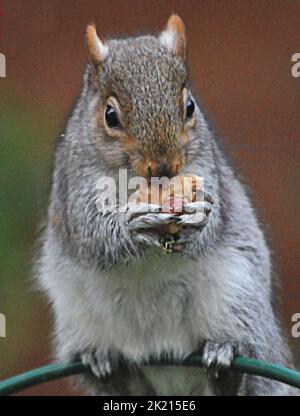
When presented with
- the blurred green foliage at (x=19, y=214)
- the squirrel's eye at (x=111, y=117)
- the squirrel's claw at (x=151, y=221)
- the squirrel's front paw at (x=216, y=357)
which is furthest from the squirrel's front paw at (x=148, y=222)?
the blurred green foliage at (x=19, y=214)

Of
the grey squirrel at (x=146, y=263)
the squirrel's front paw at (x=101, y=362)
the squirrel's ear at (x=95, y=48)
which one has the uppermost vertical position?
the squirrel's ear at (x=95, y=48)

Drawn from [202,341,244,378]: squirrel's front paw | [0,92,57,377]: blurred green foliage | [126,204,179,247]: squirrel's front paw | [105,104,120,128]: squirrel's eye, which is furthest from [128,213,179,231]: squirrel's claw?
[0,92,57,377]: blurred green foliage

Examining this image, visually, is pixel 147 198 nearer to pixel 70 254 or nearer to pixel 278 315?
pixel 70 254

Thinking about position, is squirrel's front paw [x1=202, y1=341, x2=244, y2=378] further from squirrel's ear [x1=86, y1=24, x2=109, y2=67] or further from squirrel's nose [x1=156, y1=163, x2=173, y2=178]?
squirrel's ear [x1=86, y1=24, x2=109, y2=67]

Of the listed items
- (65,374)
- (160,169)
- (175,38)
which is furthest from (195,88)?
(65,374)

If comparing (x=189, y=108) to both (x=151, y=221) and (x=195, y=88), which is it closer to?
(x=151, y=221)

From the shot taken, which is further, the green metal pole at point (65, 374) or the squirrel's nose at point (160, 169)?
the squirrel's nose at point (160, 169)

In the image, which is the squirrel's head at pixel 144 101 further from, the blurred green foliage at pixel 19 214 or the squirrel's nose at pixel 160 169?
the blurred green foliage at pixel 19 214

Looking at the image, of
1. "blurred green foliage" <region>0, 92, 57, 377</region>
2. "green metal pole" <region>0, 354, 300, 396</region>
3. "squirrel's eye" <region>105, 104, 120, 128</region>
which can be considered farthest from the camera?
"blurred green foliage" <region>0, 92, 57, 377</region>
